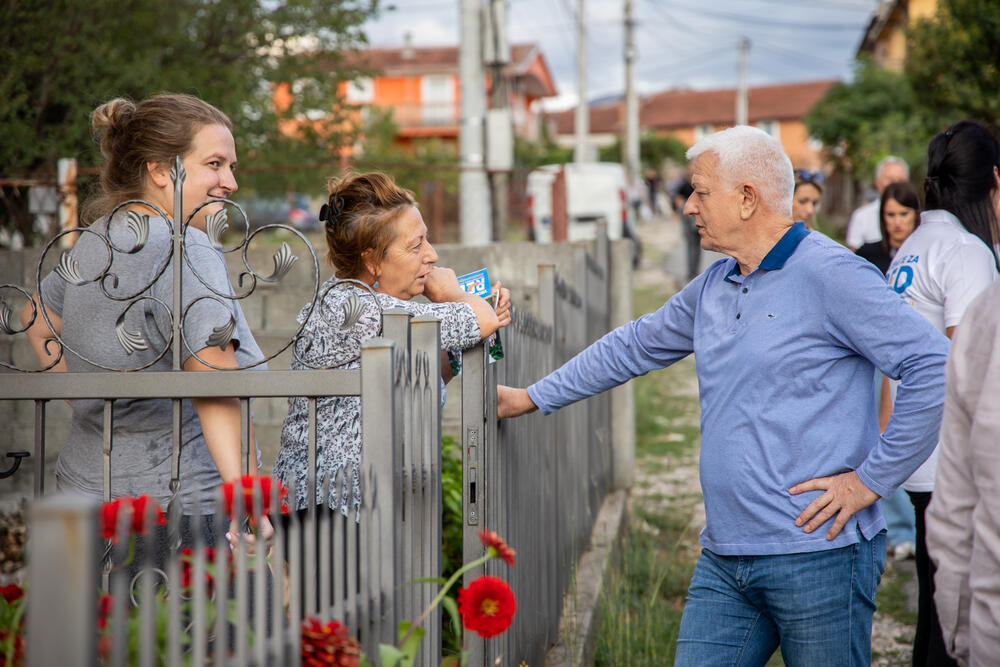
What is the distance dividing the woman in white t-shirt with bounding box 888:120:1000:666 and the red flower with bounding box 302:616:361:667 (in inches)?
95.7

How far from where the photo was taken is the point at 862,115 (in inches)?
1015

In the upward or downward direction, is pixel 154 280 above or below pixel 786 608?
above

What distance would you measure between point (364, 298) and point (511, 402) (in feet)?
2.16

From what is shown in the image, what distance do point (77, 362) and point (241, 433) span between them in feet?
1.44

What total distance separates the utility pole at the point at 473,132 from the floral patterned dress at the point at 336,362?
6744 mm

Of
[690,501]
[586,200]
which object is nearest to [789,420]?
[690,501]

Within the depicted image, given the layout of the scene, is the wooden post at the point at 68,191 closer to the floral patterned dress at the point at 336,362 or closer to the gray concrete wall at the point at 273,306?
the gray concrete wall at the point at 273,306

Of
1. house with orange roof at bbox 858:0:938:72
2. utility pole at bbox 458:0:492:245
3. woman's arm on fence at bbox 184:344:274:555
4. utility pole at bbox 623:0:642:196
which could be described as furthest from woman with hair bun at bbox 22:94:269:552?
house with orange roof at bbox 858:0:938:72

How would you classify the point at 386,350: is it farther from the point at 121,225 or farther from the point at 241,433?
the point at 121,225

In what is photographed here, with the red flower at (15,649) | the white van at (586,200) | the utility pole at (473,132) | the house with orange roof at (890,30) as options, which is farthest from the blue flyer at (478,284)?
the house with orange roof at (890,30)

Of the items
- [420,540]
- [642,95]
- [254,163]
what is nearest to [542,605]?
[420,540]

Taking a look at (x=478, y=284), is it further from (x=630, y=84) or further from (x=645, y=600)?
(x=630, y=84)

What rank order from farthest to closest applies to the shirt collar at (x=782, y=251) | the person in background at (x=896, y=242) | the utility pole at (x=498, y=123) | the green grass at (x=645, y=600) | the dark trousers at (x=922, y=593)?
1. the utility pole at (x=498, y=123)
2. the person in background at (x=896, y=242)
3. the green grass at (x=645, y=600)
4. the dark trousers at (x=922, y=593)
5. the shirt collar at (x=782, y=251)

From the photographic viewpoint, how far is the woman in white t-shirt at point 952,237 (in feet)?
11.2
